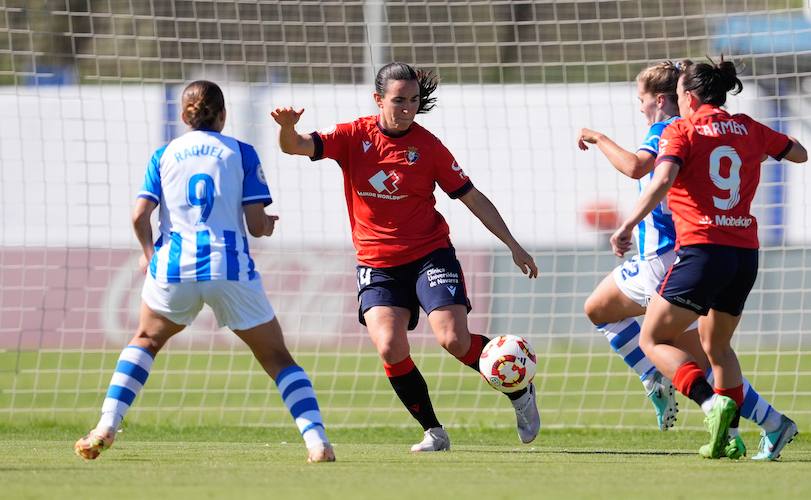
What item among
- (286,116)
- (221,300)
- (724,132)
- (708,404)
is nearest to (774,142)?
(724,132)

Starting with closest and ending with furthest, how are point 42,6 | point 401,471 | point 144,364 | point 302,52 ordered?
point 401,471
point 144,364
point 42,6
point 302,52

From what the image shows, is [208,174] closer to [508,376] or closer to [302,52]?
[508,376]

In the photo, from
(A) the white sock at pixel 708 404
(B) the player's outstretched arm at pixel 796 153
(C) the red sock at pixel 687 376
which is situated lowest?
(A) the white sock at pixel 708 404

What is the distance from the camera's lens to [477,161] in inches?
554

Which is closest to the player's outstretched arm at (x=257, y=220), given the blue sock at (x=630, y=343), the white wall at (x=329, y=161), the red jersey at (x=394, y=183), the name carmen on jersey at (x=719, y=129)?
the red jersey at (x=394, y=183)

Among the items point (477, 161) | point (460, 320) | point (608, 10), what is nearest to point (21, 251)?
point (477, 161)

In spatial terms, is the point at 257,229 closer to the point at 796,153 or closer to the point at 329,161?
the point at 796,153

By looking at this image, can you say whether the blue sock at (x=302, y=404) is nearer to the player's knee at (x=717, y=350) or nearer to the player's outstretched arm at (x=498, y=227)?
the player's outstretched arm at (x=498, y=227)

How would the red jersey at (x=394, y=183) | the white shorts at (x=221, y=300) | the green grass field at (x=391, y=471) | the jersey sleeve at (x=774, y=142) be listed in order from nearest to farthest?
the green grass field at (x=391, y=471) < the white shorts at (x=221, y=300) < the jersey sleeve at (x=774, y=142) < the red jersey at (x=394, y=183)

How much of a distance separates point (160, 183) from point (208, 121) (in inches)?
13.8

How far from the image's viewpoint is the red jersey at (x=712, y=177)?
609 cm

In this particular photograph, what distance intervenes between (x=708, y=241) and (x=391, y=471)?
1851 mm

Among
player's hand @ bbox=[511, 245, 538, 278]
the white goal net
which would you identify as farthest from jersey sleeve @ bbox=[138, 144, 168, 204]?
the white goal net

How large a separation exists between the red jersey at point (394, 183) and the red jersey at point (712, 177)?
1.26 meters
